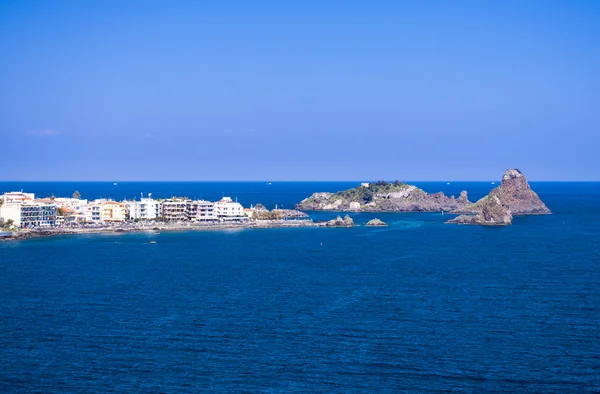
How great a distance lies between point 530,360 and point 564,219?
69790mm

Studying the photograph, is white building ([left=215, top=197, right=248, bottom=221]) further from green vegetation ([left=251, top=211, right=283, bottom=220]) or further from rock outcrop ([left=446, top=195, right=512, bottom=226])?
rock outcrop ([left=446, top=195, right=512, bottom=226])

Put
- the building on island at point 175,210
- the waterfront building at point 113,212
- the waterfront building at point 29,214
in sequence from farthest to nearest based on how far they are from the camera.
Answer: the building on island at point 175,210, the waterfront building at point 113,212, the waterfront building at point 29,214

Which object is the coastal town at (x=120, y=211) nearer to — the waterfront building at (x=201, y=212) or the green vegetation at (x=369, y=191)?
the waterfront building at (x=201, y=212)

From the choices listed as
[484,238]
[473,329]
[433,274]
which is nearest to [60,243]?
[433,274]

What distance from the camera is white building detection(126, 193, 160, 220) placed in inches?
3415

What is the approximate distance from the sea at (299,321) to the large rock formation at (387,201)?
58273mm

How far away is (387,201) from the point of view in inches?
4641

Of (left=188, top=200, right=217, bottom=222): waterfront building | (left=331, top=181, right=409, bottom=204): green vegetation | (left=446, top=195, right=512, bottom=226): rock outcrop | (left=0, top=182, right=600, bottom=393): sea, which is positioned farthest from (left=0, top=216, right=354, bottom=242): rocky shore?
(left=331, top=181, right=409, bottom=204): green vegetation

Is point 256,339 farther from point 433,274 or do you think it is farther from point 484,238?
point 484,238

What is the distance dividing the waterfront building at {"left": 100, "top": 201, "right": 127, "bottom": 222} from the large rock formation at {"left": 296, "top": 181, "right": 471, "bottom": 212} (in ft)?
125

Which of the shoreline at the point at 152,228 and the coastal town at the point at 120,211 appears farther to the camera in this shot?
the coastal town at the point at 120,211

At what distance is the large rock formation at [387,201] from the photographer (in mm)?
116438

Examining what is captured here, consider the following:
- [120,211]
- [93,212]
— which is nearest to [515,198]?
[120,211]

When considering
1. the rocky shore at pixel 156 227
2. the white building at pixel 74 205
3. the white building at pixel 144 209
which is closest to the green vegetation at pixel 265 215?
the rocky shore at pixel 156 227
